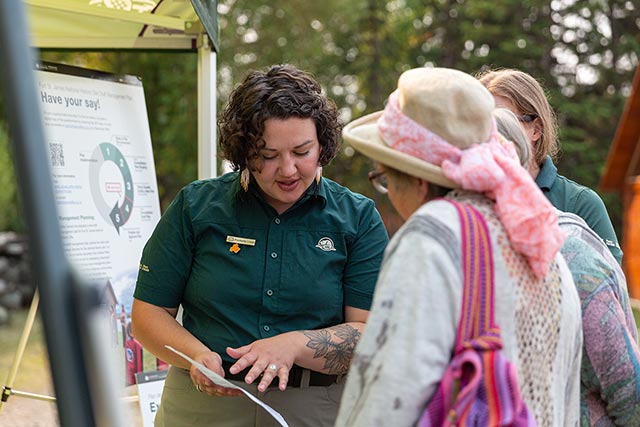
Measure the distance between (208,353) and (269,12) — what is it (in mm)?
17000

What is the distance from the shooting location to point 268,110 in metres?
2.21

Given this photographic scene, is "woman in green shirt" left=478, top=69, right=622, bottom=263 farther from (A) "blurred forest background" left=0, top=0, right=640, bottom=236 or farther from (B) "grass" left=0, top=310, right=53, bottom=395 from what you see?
(A) "blurred forest background" left=0, top=0, right=640, bottom=236

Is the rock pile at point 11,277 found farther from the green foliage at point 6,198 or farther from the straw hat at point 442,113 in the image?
the straw hat at point 442,113

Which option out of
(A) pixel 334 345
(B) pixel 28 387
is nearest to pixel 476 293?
(A) pixel 334 345

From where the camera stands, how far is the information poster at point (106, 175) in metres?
3.75

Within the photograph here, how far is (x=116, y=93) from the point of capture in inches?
160

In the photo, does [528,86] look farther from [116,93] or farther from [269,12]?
[269,12]

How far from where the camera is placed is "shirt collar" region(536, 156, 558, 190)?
105 inches

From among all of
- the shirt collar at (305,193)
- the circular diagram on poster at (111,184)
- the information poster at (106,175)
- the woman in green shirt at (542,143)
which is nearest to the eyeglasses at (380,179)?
the shirt collar at (305,193)

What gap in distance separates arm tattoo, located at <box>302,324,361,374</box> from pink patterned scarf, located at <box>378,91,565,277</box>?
2.83 ft

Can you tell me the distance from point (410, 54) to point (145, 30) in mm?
15061

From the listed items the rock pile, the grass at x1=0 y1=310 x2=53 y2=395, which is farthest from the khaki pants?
the rock pile

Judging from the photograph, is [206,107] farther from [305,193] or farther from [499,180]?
[499,180]

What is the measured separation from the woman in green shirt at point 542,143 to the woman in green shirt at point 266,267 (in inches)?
24.8
